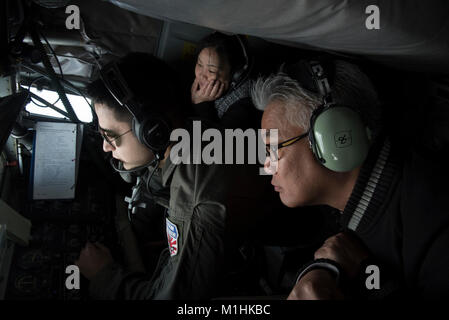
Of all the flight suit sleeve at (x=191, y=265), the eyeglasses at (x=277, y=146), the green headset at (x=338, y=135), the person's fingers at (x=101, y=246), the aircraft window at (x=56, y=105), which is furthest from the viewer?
the aircraft window at (x=56, y=105)

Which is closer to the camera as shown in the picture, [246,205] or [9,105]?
[9,105]

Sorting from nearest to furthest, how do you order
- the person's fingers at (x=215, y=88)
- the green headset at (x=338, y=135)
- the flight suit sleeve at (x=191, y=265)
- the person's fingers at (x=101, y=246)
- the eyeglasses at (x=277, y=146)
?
the green headset at (x=338, y=135) → the eyeglasses at (x=277, y=146) → the flight suit sleeve at (x=191, y=265) → the person's fingers at (x=101, y=246) → the person's fingers at (x=215, y=88)

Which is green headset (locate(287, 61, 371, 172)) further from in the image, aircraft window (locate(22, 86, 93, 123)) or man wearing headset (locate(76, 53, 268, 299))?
aircraft window (locate(22, 86, 93, 123))

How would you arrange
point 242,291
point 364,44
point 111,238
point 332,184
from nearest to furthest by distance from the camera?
point 364,44, point 332,184, point 111,238, point 242,291

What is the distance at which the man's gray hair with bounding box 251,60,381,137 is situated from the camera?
0.84 metres

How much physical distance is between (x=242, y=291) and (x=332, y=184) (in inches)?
29.2

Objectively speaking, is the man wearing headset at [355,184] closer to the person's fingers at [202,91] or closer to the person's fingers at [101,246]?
the person's fingers at [202,91]

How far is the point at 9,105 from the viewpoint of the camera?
94 cm

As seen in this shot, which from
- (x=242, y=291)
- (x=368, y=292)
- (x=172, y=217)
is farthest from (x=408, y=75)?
(x=242, y=291)

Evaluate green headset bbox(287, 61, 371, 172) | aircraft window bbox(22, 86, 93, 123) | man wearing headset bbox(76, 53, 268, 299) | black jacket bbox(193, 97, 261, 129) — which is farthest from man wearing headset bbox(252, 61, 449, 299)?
aircraft window bbox(22, 86, 93, 123)

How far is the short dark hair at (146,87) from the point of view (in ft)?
3.45

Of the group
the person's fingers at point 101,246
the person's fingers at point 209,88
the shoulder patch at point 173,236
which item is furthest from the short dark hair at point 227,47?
the person's fingers at point 101,246

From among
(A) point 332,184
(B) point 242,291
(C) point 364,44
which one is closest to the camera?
(C) point 364,44
